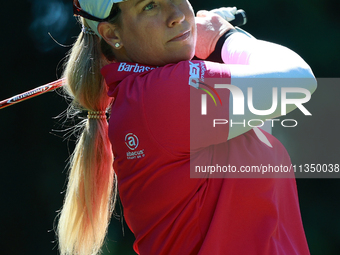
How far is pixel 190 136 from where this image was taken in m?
0.84

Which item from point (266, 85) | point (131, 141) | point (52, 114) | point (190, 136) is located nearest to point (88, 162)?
point (131, 141)

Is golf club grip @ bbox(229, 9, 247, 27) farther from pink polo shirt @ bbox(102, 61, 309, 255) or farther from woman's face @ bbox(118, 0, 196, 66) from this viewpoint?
pink polo shirt @ bbox(102, 61, 309, 255)

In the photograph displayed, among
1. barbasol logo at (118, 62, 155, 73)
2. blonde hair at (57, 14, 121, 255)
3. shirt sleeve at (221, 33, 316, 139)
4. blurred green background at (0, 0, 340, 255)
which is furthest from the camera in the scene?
blurred green background at (0, 0, 340, 255)

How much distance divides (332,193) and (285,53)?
167cm

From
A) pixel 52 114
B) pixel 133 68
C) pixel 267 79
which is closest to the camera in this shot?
pixel 267 79

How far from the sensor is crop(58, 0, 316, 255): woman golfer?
0.83 meters

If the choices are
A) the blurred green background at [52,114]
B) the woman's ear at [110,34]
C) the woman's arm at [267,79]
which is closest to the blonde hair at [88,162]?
the woman's ear at [110,34]

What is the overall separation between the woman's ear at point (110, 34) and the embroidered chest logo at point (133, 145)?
0.96 ft

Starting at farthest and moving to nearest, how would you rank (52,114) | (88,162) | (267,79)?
1. (52,114)
2. (88,162)
3. (267,79)

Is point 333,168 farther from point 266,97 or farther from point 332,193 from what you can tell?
point 266,97

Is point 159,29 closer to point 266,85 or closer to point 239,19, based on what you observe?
point 266,85

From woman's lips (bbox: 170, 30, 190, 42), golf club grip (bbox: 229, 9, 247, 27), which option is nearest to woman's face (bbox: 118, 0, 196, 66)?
woman's lips (bbox: 170, 30, 190, 42)

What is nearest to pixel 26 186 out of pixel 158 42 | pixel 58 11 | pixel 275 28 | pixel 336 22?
pixel 58 11

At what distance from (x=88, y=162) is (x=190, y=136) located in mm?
472
